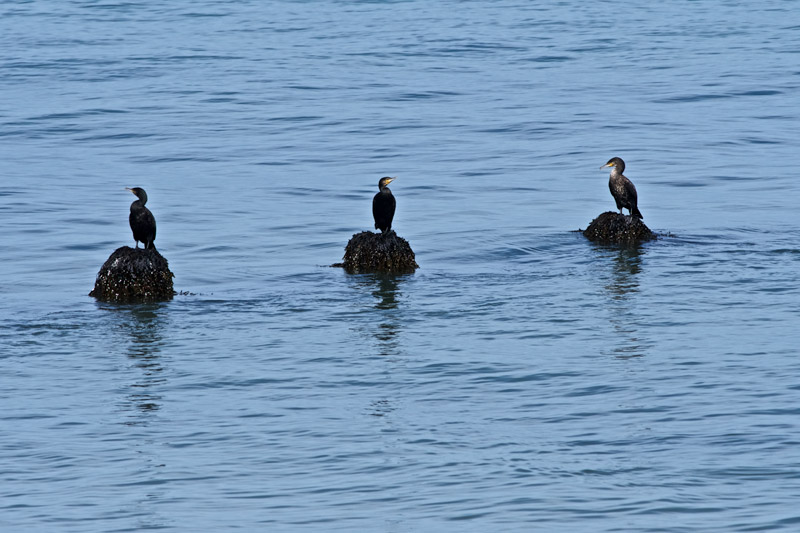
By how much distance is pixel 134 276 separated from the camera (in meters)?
17.4

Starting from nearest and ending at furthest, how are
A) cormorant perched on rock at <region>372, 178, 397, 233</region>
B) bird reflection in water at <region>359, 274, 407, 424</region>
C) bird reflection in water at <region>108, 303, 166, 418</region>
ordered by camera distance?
bird reflection in water at <region>359, 274, 407, 424</region> → bird reflection in water at <region>108, 303, 166, 418</region> → cormorant perched on rock at <region>372, 178, 397, 233</region>

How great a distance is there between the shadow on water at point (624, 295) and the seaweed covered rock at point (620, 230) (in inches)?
6.6

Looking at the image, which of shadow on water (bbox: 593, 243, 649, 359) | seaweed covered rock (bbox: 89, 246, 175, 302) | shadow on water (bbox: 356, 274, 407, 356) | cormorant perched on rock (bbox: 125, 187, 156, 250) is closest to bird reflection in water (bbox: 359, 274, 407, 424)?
shadow on water (bbox: 356, 274, 407, 356)

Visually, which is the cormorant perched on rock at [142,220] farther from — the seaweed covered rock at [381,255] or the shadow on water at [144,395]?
the seaweed covered rock at [381,255]

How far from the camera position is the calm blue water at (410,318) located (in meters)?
10.5

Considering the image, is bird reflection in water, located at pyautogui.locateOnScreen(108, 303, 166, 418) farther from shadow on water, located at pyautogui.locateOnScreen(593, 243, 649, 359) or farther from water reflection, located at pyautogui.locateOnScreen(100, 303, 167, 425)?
shadow on water, located at pyautogui.locateOnScreen(593, 243, 649, 359)

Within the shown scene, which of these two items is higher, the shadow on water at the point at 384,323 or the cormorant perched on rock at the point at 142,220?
the cormorant perched on rock at the point at 142,220

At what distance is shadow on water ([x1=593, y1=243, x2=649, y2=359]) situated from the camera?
598 inches

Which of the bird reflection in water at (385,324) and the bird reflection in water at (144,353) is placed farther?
the bird reflection in water at (144,353)

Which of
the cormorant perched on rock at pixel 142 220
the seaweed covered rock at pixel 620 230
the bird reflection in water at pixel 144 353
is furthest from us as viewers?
the seaweed covered rock at pixel 620 230

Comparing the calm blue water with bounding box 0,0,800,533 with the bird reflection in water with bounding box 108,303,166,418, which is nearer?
the calm blue water with bounding box 0,0,800,533

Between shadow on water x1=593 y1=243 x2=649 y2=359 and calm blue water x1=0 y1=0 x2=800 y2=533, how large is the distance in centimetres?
6

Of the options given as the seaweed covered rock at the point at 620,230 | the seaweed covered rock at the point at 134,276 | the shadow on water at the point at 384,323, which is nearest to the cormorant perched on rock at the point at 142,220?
the seaweed covered rock at the point at 134,276

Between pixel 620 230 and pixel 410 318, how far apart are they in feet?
18.8
